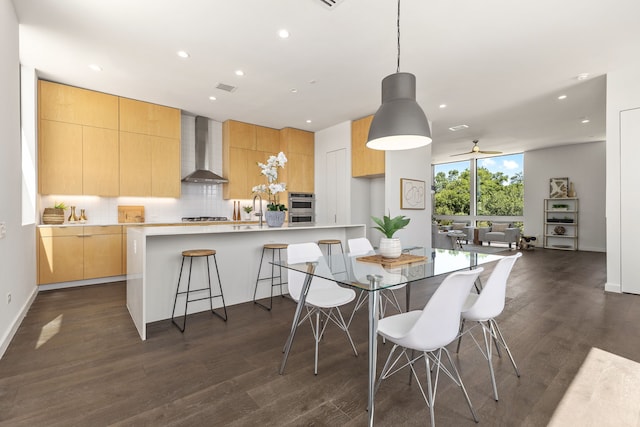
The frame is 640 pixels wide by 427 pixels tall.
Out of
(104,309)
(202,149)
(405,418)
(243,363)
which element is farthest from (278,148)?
(405,418)

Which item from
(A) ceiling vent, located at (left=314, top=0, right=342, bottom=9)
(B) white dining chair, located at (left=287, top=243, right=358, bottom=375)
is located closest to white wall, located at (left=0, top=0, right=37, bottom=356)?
(B) white dining chair, located at (left=287, top=243, right=358, bottom=375)

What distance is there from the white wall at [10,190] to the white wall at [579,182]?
11312mm

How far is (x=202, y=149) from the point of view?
6.06 meters

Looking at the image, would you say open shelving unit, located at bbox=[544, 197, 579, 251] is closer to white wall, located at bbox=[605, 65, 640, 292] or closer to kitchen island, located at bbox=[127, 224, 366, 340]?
white wall, located at bbox=[605, 65, 640, 292]

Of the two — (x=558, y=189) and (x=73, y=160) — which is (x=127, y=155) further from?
(x=558, y=189)

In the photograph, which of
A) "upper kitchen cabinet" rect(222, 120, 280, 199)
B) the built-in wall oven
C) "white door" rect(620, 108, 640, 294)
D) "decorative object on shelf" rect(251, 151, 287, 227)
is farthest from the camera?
the built-in wall oven

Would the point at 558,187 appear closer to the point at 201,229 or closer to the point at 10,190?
the point at 201,229

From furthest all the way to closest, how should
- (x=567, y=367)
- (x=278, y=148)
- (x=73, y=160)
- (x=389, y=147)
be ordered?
(x=278, y=148) → (x=73, y=160) → (x=389, y=147) → (x=567, y=367)

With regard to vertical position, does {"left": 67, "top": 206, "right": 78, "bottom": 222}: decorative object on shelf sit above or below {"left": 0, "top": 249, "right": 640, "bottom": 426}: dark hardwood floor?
above

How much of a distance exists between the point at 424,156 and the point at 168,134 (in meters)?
4.86

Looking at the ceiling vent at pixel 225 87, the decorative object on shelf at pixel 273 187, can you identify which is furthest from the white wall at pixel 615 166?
the ceiling vent at pixel 225 87

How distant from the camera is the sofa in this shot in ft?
29.3

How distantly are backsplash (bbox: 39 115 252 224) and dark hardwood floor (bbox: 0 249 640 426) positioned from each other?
2.02 metres

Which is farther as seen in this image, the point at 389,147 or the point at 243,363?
the point at 389,147
